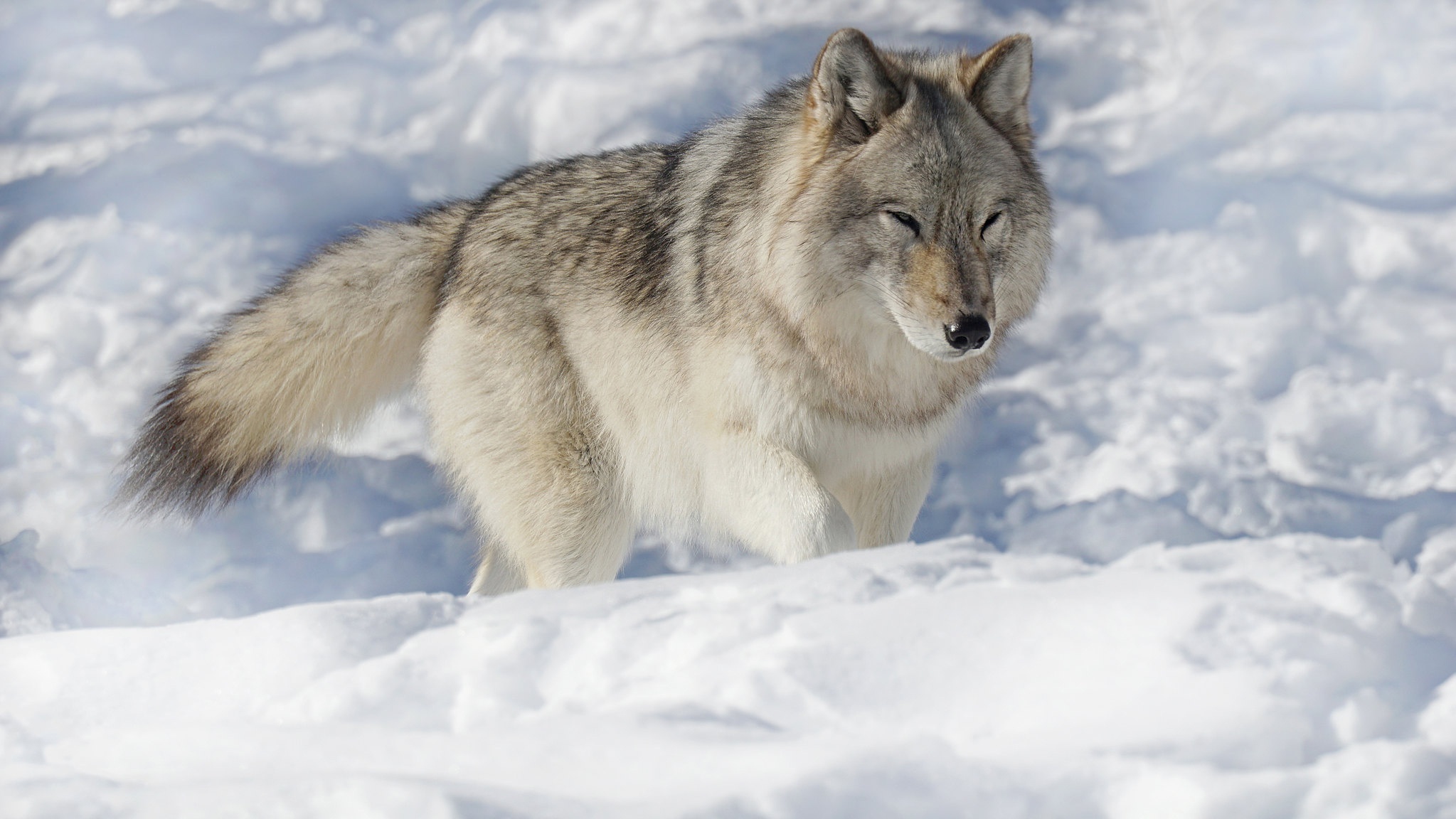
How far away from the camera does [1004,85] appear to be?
14.5ft

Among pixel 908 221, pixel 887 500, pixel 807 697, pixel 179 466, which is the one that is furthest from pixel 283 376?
pixel 807 697

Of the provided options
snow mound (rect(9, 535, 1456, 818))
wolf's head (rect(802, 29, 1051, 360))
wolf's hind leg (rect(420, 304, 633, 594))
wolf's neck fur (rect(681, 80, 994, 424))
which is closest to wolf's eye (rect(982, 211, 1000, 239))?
wolf's head (rect(802, 29, 1051, 360))

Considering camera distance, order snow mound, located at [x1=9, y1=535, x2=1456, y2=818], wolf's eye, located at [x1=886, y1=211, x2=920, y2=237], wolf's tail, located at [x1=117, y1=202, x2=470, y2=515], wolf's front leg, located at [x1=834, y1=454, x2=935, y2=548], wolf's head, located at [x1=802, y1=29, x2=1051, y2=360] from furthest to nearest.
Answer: wolf's tail, located at [x1=117, y1=202, x2=470, y2=515]
wolf's front leg, located at [x1=834, y1=454, x2=935, y2=548]
wolf's eye, located at [x1=886, y1=211, x2=920, y2=237]
wolf's head, located at [x1=802, y1=29, x2=1051, y2=360]
snow mound, located at [x1=9, y1=535, x2=1456, y2=818]

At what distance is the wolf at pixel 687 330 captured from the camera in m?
4.11

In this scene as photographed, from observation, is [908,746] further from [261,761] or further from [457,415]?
[457,415]

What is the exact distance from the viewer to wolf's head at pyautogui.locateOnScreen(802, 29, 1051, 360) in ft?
12.6

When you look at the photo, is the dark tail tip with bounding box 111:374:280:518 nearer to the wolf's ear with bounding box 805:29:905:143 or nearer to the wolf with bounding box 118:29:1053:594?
the wolf with bounding box 118:29:1053:594

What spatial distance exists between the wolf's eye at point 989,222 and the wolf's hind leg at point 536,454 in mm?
1749

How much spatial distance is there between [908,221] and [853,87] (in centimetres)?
54

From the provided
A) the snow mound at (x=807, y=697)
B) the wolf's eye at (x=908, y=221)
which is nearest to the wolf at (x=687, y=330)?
the wolf's eye at (x=908, y=221)

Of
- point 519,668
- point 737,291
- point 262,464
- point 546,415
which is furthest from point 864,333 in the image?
point 262,464

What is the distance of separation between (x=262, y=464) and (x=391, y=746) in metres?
2.94

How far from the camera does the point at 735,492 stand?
14.4 ft

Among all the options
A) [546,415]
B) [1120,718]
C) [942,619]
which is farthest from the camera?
[546,415]
